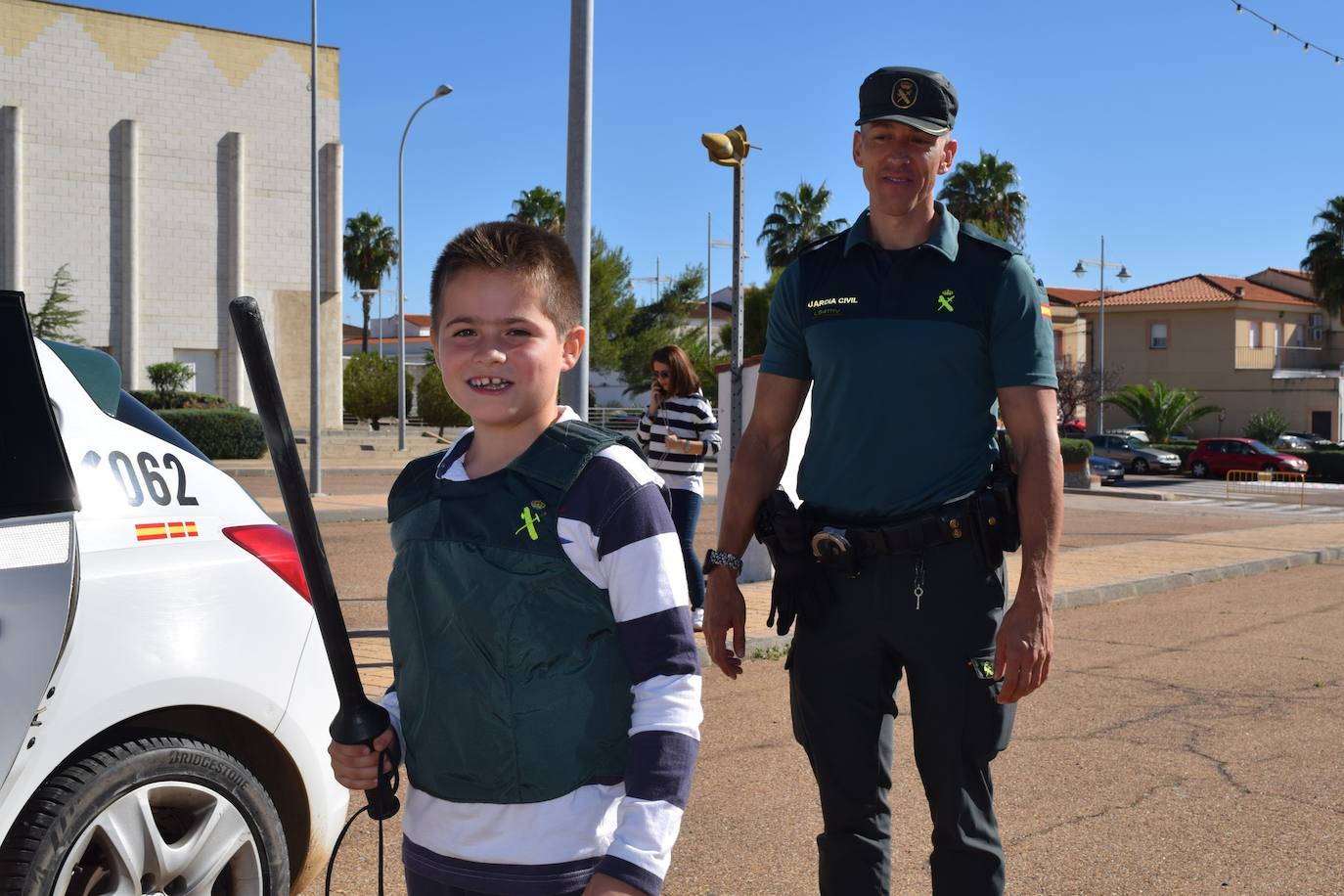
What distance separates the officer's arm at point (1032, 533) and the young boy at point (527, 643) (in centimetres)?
106

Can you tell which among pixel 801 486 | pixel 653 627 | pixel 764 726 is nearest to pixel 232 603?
pixel 801 486

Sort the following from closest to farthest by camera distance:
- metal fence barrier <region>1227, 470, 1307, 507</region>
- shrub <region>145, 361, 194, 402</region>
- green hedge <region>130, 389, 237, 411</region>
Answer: green hedge <region>130, 389, 237, 411</region> < metal fence barrier <region>1227, 470, 1307, 507</region> < shrub <region>145, 361, 194, 402</region>

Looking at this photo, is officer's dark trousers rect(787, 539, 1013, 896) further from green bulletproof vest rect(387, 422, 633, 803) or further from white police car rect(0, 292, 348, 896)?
white police car rect(0, 292, 348, 896)

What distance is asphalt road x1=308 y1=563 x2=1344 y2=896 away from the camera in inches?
169

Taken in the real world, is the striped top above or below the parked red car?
above

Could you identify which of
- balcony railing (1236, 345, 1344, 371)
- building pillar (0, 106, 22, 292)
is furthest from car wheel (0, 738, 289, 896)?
balcony railing (1236, 345, 1344, 371)

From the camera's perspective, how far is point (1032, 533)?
9.38 ft

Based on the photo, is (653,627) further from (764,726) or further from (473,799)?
(764,726)

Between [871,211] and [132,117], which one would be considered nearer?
[871,211]

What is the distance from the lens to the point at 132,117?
38156 mm

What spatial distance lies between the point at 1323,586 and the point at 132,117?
1399 inches

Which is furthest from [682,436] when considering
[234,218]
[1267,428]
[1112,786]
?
[1267,428]

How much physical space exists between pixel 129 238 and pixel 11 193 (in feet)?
10.7

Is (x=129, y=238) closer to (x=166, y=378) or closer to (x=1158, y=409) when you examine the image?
(x=166, y=378)
